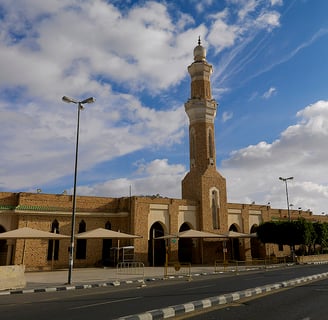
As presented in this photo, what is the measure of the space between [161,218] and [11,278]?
18233mm

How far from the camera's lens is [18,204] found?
2617 centimetres

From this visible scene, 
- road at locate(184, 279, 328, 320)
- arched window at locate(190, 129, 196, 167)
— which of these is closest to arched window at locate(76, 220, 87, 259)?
arched window at locate(190, 129, 196, 167)

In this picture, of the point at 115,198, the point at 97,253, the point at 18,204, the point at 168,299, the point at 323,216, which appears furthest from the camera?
the point at 323,216

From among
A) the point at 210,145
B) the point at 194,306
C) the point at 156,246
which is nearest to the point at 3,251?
the point at 156,246

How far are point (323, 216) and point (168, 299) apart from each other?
4509 centimetres

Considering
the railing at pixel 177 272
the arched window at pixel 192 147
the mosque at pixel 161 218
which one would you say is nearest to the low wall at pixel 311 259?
the mosque at pixel 161 218

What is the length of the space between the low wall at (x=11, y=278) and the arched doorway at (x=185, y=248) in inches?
797

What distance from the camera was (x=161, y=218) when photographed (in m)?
31.7

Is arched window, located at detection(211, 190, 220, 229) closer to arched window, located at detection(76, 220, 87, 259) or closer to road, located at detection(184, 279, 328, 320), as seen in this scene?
arched window, located at detection(76, 220, 87, 259)

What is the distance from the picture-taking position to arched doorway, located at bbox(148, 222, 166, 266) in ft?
103

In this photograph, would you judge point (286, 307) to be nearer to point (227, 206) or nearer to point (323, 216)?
point (227, 206)

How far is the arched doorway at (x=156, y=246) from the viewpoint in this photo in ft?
103

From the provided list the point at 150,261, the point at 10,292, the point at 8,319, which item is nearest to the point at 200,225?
the point at 150,261

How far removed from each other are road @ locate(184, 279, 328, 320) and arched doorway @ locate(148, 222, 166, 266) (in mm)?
20437
